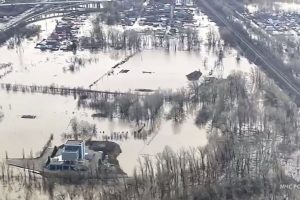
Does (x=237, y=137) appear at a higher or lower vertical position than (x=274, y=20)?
lower

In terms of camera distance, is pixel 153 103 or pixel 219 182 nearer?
pixel 219 182

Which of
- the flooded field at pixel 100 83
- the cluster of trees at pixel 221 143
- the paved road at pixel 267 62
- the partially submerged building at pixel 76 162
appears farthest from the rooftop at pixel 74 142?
the paved road at pixel 267 62

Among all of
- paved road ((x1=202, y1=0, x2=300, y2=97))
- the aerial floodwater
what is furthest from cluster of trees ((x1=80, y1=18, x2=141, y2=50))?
paved road ((x1=202, y1=0, x2=300, y2=97))

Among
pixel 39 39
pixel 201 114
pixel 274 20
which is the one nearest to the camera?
pixel 201 114

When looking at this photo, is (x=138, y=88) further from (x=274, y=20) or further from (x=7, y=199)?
(x=274, y=20)

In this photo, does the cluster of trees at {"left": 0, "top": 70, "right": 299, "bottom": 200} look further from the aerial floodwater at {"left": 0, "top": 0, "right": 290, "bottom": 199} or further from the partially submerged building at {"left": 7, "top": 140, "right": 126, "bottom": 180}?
the partially submerged building at {"left": 7, "top": 140, "right": 126, "bottom": 180}

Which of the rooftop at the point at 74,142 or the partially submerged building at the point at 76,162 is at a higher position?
the rooftop at the point at 74,142

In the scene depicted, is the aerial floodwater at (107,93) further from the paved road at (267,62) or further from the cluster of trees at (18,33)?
the paved road at (267,62)

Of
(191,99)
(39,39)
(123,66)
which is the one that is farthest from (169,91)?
(39,39)
